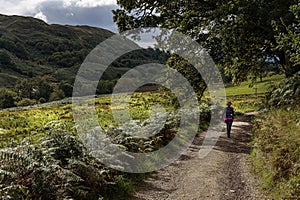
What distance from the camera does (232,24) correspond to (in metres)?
16.0

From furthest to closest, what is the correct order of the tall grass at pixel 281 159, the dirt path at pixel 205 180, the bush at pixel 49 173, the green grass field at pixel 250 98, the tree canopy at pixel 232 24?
1. the green grass field at pixel 250 98
2. the tree canopy at pixel 232 24
3. the dirt path at pixel 205 180
4. the tall grass at pixel 281 159
5. the bush at pixel 49 173

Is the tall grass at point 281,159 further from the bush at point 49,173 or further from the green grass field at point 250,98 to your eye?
the green grass field at point 250,98

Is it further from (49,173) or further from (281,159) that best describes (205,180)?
(49,173)

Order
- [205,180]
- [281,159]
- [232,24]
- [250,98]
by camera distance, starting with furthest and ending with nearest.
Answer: [250,98]
[232,24]
[205,180]
[281,159]

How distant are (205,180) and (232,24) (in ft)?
32.0

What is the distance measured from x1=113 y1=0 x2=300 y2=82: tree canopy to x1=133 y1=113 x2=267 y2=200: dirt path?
5643 mm

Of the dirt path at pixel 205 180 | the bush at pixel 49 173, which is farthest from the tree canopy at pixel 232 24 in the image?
the bush at pixel 49 173

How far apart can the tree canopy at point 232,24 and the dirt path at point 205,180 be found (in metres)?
5.64

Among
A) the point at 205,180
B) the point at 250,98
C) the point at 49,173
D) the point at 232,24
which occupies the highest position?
the point at 232,24

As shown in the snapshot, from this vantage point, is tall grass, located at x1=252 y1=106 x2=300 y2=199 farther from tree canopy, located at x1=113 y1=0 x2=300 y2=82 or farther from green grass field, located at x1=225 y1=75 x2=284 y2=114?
green grass field, located at x1=225 y1=75 x2=284 y2=114

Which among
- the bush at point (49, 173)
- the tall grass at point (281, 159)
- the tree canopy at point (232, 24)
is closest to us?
the bush at point (49, 173)

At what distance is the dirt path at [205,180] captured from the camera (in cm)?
855

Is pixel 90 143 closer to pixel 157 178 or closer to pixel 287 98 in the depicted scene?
pixel 157 178

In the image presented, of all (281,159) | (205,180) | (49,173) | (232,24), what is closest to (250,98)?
(232,24)
